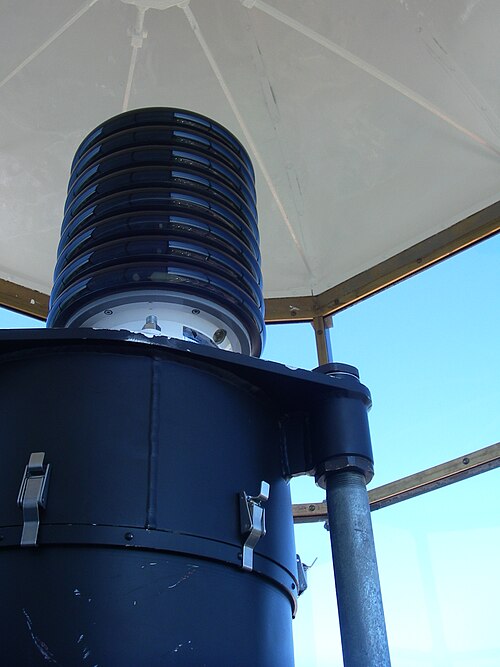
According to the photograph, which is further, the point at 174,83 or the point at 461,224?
the point at 461,224

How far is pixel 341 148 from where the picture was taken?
2588 millimetres

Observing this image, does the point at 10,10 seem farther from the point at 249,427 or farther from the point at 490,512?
the point at 490,512

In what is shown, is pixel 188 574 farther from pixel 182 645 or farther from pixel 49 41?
pixel 49 41

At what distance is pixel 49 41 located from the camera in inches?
90.9

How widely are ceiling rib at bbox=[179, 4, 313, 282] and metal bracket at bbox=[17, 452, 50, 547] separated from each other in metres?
1.83

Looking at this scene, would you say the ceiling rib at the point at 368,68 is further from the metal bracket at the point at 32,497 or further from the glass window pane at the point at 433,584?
the metal bracket at the point at 32,497

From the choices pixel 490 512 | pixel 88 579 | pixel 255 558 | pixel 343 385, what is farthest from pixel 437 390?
pixel 88 579

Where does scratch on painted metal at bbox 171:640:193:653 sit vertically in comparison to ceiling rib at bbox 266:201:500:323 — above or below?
below

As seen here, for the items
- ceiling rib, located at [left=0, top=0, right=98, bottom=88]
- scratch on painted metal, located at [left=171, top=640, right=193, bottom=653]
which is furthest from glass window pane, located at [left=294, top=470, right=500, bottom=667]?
ceiling rib, located at [left=0, top=0, right=98, bottom=88]

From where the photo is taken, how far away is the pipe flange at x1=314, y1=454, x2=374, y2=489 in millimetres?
1086

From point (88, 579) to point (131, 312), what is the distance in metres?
0.52

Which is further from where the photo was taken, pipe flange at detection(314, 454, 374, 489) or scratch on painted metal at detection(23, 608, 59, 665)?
pipe flange at detection(314, 454, 374, 489)

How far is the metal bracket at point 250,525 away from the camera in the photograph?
3.17ft

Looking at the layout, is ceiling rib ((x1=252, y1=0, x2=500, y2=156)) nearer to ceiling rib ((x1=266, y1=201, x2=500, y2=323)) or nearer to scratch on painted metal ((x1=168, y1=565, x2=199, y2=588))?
ceiling rib ((x1=266, y1=201, x2=500, y2=323))
